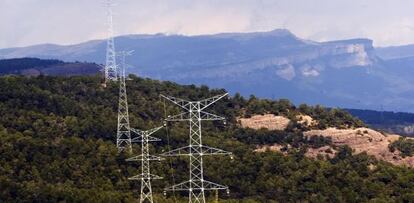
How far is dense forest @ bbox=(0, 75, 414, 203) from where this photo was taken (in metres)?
87.4

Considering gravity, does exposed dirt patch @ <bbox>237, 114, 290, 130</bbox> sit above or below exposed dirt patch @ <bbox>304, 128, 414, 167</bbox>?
above

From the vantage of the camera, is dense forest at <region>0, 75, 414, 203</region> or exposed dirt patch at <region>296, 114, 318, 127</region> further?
exposed dirt patch at <region>296, 114, 318, 127</region>

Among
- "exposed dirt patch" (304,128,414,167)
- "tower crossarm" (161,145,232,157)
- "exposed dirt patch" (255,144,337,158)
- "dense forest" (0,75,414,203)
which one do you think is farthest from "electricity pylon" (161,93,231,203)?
"exposed dirt patch" (304,128,414,167)

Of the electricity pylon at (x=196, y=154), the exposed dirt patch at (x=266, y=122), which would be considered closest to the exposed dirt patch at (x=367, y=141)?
the exposed dirt patch at (x=266, y=122)

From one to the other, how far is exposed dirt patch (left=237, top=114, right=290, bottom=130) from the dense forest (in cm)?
125

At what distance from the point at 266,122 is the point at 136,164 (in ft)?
82.1

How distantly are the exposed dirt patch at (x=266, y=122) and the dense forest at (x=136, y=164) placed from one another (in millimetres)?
1251

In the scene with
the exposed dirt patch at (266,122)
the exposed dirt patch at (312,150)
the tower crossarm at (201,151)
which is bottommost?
the exposed dirt patch at (312,150)

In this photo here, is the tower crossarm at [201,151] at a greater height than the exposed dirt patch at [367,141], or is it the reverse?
the tower crossarm at [201,151]

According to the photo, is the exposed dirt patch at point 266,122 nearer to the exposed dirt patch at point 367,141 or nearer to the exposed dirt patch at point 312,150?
the exposed dirt patch at point 367,141

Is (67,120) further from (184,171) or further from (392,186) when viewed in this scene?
(392,186)

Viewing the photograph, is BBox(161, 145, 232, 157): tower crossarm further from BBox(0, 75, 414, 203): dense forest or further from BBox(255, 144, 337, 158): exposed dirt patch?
BBox(255, 144, 337, 158): exposed dirt patch

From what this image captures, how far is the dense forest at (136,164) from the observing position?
8744 centimetres


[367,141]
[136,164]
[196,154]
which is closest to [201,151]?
[196,154]
